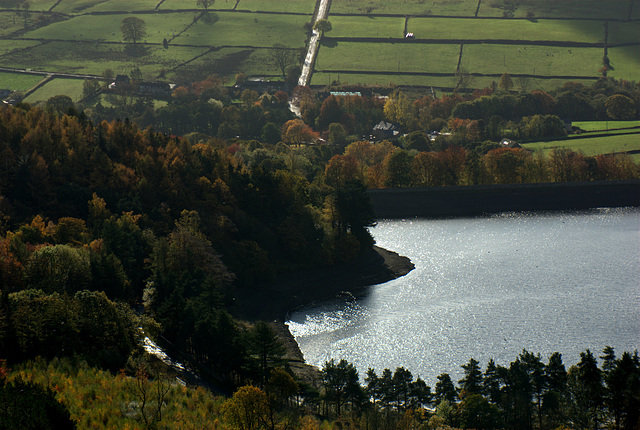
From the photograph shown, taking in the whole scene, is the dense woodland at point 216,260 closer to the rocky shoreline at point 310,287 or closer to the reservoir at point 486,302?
the rocky shoreline at point 310,287

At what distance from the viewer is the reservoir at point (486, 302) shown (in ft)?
272

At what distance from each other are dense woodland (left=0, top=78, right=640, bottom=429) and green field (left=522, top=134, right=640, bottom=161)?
25.3 feet

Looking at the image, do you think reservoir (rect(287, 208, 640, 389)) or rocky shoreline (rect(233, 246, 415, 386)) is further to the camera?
rocky shoreline (rect(233, 246, 415, 386))

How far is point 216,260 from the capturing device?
96.2 meters

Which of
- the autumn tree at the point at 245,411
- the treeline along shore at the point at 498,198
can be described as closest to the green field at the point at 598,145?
the treeline along shore at the point at 498,198

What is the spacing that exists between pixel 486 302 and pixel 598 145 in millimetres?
86336

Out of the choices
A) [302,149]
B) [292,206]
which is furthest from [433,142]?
[292,206]

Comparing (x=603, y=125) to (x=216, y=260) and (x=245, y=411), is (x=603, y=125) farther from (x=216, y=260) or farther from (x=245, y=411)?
(x=245, y=411)

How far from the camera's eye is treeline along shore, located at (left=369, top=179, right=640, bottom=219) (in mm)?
139750

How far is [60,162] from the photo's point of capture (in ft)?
363

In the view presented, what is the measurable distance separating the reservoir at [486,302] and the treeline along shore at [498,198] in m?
7.42

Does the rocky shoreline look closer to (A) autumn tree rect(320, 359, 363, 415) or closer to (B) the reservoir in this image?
(B) the reservoir

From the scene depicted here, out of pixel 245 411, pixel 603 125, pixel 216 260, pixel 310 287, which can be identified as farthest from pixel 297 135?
pixel 245 411

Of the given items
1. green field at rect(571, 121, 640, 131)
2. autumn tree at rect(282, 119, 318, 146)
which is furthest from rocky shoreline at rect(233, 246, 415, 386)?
green field at rect(571, 121, 640, 131)
